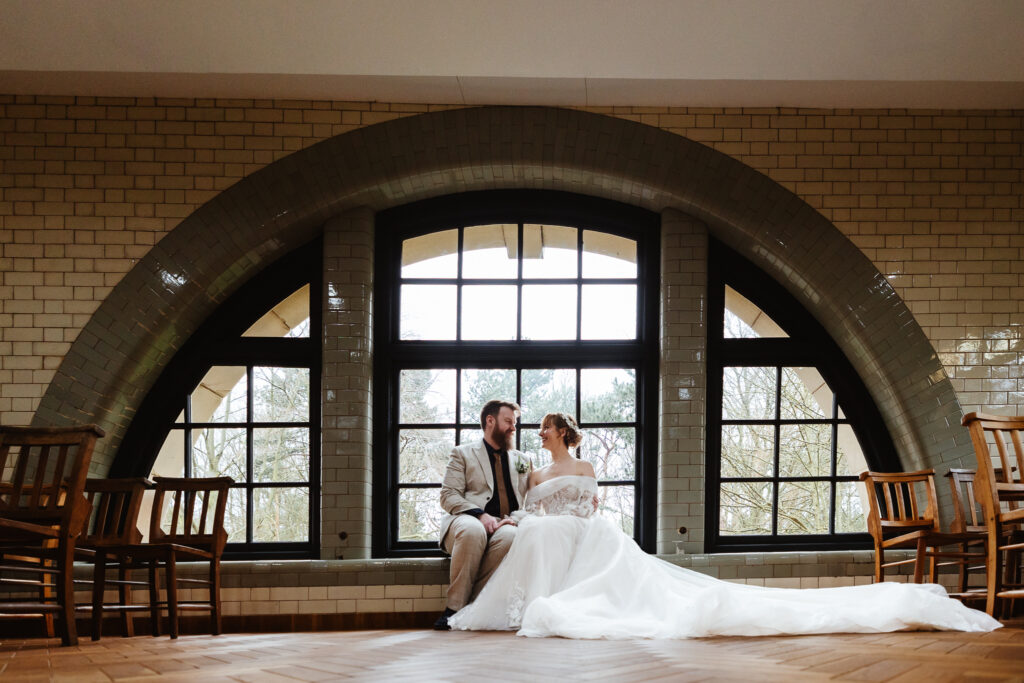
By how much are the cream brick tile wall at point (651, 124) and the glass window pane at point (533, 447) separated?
2.36m

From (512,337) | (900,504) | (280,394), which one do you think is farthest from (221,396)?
(900,504)

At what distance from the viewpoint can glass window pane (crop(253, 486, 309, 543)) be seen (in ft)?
21.0

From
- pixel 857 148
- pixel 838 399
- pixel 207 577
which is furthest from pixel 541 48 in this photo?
pixel 207 577

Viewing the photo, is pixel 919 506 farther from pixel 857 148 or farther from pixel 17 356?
pixel 17 356

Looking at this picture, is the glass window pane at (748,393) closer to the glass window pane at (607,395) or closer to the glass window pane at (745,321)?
the glass window pane at (745,321)

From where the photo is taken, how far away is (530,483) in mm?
5801

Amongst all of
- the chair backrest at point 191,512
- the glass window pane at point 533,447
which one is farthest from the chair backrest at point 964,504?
the chair backrest at point 191,512

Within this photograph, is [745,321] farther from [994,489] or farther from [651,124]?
[994,489]

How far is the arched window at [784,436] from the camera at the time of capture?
6480 millimetres

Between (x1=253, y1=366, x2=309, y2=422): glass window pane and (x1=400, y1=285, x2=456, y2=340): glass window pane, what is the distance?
31.7 inches

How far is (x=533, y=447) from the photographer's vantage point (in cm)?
653

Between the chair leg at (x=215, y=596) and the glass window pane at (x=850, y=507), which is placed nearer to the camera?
the chair leg at (x=215, y=596)

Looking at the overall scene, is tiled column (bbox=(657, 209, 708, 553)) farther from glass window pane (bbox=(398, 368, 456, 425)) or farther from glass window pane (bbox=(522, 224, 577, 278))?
glass window pane (bbox=(398, 368, 456, 425))

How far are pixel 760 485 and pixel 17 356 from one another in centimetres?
519
